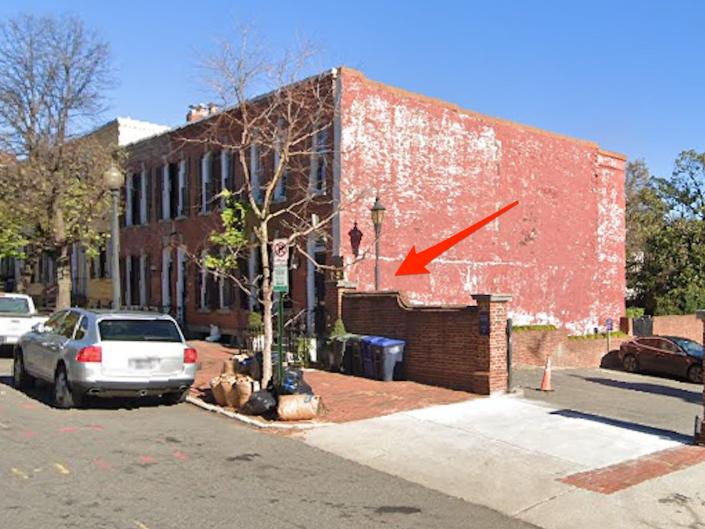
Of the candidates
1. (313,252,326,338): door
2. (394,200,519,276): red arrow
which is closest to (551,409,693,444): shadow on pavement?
(313,252,326,338): door

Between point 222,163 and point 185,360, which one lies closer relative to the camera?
point 185,360

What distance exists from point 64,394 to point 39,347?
173 cm

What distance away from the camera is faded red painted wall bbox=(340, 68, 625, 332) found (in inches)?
796

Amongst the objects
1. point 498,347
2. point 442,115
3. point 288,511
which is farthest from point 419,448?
point 442,115

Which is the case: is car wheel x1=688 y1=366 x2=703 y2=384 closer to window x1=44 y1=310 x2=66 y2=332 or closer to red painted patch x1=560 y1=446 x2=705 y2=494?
red painted patch x1=560 y1=446 x2=705 y2=494

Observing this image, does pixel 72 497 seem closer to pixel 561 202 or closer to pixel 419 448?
pixel 419 448

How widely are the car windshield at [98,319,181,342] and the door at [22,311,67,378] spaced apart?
1657 mm

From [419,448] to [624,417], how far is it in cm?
450

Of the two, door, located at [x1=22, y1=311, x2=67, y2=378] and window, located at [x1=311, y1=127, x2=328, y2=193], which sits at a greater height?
window, located at [x1=311, y1=127, x2=328, y2=193]

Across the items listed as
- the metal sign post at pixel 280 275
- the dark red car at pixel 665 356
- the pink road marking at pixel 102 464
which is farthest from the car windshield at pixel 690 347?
the pink road marking at pixel 102 464

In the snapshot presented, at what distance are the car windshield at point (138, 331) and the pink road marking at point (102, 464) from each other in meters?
3.38

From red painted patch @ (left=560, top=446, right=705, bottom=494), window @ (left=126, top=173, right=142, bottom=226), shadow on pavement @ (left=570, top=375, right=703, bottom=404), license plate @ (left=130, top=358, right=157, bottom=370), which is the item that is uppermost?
window @ (left=126, top=173, right=142, bottom=226)

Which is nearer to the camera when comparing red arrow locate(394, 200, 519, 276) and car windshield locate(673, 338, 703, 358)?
red arrow locate(394, 200, 519, 276)

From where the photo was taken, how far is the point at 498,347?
1334 cm
